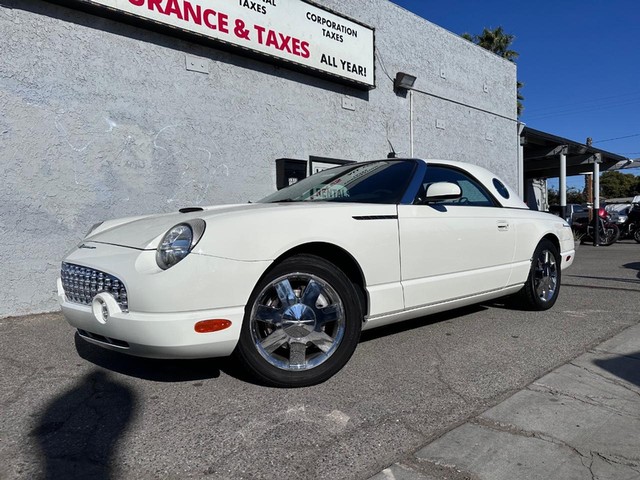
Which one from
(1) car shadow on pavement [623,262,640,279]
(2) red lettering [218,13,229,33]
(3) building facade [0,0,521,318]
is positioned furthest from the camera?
(1) car shadow on pavement [623,262,640,279]

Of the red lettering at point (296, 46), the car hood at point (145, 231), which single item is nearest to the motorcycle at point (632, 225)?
the red lettering at point (296, 46)

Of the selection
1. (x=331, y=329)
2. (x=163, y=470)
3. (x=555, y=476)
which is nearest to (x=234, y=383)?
(x=331, y=329)

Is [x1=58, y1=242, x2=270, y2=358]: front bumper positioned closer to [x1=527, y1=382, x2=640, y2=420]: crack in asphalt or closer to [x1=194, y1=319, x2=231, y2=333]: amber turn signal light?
[x1=194, y1=319, x2=231, y2=333]: amber turn signal light

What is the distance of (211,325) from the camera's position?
260 cm

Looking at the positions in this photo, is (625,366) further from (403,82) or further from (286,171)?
(403,82)

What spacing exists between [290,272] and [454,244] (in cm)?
155

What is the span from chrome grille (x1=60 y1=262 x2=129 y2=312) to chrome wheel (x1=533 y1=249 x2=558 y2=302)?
12.8 feet

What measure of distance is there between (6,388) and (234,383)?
145cm

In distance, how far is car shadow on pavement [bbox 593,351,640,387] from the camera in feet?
10.3

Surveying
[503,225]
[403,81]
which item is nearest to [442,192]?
[503,225]

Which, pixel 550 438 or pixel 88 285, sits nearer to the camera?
pixel 550 438

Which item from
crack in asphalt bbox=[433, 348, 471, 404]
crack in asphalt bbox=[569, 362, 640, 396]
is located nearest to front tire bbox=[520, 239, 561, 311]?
crack in asphalt bbox=[569, 362, 640, 396]

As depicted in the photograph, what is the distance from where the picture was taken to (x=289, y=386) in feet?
9.55

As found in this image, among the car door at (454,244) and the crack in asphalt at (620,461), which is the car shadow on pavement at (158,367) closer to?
the car door at (454,244)
